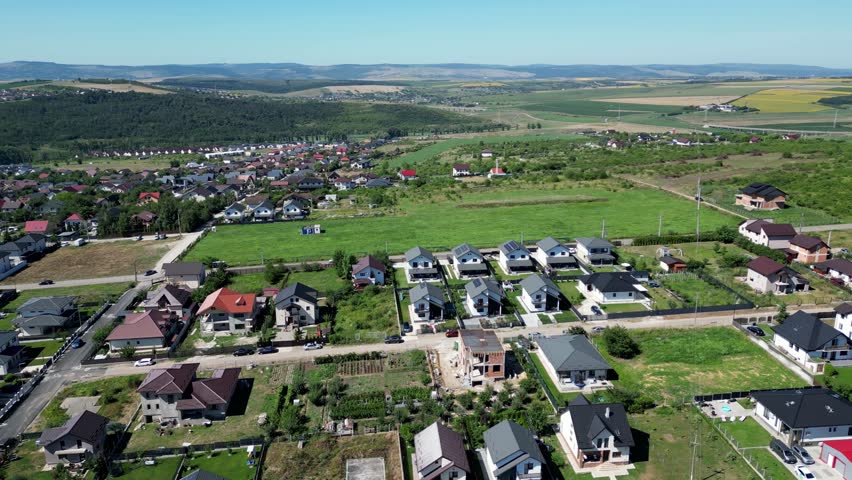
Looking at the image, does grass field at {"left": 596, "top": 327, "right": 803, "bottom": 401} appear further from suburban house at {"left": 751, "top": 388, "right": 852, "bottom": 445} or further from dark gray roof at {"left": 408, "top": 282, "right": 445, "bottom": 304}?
dark gray roof at {"left": 408, "top": 282, "right": 445, "bottom": 304}

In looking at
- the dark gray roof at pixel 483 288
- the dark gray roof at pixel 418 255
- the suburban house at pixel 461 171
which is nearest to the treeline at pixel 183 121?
the suburban house at pixel 461 171

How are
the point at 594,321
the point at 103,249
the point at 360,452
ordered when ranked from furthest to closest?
the point at 103,249 → the point at 594,321 → the point at 360,452

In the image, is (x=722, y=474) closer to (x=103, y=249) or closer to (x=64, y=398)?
(x=64, y=398)

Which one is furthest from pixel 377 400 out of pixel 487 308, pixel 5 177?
pixel 5 177

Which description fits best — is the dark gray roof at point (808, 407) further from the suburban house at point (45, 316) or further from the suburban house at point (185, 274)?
the suburban house at point (45, 316)

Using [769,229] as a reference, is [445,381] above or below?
below
